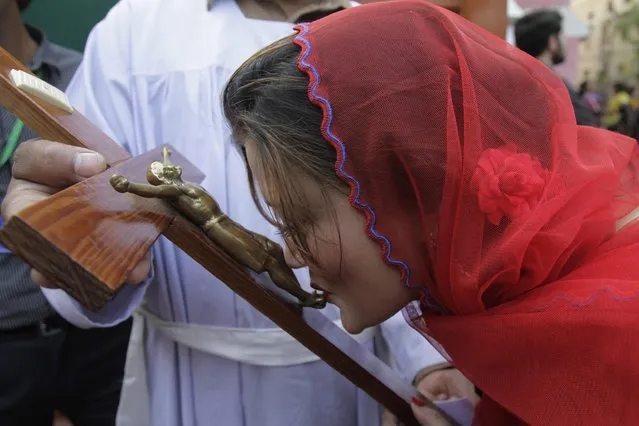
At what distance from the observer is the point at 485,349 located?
0.84 meters

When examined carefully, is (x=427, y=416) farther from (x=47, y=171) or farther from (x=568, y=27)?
(x=568, y=27)

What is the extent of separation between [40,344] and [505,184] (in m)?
1.55

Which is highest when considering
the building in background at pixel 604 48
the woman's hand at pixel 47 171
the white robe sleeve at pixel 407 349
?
the woman's hand at pixel 47 171

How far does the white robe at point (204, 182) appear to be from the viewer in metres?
1.21

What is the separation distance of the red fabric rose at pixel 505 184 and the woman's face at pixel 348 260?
0.57ft

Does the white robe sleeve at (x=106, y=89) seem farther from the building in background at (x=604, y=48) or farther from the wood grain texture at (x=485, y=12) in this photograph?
the building in background at (x=604, y=48)

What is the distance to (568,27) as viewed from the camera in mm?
8109

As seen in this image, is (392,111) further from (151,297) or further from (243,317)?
(151,297)

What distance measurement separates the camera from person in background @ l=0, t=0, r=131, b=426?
1764 millimetres

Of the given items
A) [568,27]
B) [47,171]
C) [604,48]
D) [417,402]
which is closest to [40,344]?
[47,171]

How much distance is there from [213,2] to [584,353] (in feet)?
3.32

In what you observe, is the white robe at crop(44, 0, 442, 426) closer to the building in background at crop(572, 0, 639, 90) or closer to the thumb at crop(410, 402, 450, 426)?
the thumb at crop(410, 402, 450, 426)

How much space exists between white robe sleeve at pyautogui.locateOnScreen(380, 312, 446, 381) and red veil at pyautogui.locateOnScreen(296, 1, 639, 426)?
0.39m

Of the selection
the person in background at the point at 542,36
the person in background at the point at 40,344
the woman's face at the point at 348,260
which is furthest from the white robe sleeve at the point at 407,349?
the person in background at the point at 542,36
